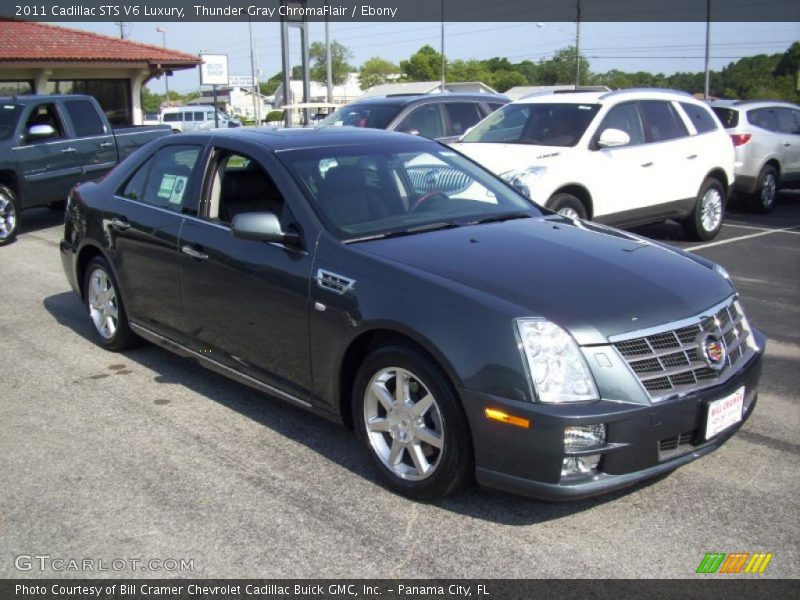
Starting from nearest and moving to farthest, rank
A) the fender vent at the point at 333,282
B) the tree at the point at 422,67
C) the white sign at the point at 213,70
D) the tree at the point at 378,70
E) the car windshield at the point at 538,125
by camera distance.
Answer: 1. the fender vent at the point at 333,282
2. the car windshield at the point at 538,125
3. the white sign at the point at 213,70
4. the tree at the point at 422,67
5. the tree at the point at 378,70

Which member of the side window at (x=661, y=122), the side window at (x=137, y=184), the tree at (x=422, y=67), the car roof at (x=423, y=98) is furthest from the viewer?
the tree at (x=422, y=67)

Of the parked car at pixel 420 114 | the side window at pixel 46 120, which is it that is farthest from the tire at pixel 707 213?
the side window at pixel 46 120

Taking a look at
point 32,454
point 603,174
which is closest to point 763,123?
point 603,174

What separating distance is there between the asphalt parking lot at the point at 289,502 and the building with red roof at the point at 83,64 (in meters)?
17.2

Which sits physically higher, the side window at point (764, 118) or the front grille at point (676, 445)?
the side window at point (764, 118)

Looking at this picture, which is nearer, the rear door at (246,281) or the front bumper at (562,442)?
the front bumper at (562,442)

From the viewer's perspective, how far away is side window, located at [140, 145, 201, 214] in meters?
5.28

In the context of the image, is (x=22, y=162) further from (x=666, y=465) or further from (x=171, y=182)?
(x=666, y=465)

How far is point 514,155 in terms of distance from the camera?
921 cm

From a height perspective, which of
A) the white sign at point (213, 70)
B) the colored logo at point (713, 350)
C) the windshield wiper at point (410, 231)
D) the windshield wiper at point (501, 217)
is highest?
the white sign at point (213, 70)

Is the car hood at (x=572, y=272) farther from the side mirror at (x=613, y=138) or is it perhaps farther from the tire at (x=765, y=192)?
the tire at (x=765, y=192)

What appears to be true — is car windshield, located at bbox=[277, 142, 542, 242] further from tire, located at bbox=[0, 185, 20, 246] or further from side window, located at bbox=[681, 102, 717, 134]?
tire, located at bbox=[0, 185, 20, 246]

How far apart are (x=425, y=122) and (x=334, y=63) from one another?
10066 cm

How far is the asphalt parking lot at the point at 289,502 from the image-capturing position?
3.41 metres
